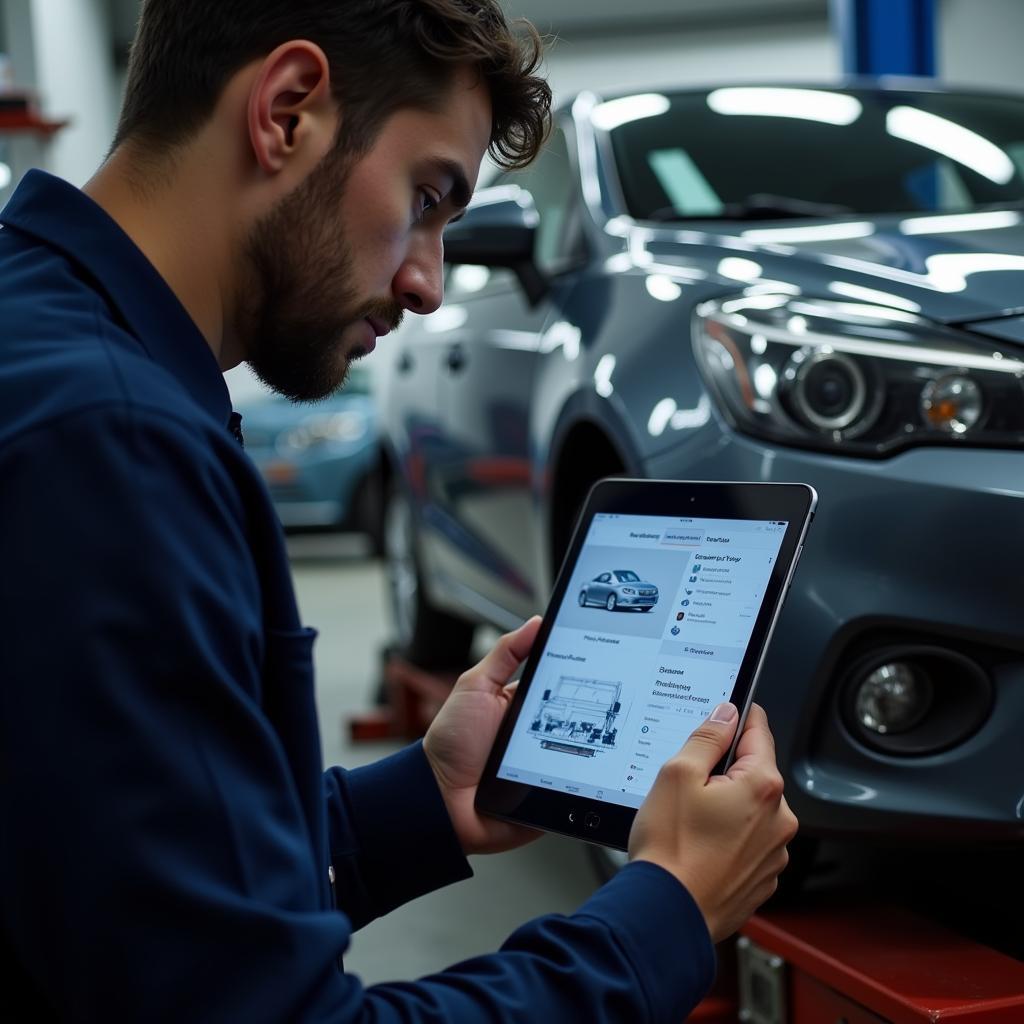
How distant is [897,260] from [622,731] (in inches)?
38.2

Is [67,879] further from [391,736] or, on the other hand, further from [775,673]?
[391,736]

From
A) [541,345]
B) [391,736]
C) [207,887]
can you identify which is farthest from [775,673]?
[391,736]

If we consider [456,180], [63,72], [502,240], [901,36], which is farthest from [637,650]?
[63,72]

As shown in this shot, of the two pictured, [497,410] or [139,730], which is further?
[497,410]

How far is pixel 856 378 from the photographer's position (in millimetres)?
1720

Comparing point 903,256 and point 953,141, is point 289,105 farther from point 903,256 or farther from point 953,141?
point 953,141

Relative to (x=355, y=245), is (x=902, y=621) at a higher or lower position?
lower

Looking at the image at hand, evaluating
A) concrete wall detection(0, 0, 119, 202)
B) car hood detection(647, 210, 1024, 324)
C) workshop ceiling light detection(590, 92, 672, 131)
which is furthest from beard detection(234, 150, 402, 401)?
concrete wall detection(0, 0, 119, 202)

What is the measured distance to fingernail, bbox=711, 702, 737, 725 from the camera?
1009 mm

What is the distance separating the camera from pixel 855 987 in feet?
5.02

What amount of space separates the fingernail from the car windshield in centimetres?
150

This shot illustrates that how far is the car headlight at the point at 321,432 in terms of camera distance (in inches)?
317

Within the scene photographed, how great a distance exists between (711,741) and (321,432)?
725 centimetres

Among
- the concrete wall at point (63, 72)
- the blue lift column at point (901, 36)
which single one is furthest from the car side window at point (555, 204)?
the concrete wall at point (63, 72)
